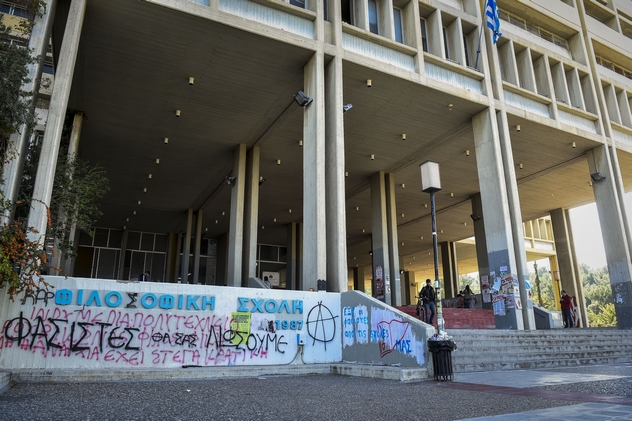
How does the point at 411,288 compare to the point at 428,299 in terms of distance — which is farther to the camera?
the point at 411,288

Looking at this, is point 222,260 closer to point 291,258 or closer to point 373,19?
point 291,258

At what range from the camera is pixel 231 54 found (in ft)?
46.4

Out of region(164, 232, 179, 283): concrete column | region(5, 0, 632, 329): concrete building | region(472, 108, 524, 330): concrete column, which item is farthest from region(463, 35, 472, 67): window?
region(164, 232, 179, 283): concrete column

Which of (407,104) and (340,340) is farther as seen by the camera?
(407,104)

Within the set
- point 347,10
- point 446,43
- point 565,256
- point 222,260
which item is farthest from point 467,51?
point 222,260

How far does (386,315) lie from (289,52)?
883cm

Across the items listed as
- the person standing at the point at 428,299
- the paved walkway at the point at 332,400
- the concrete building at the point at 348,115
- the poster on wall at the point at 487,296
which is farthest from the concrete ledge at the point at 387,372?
the poster on wall at the point at 487,296

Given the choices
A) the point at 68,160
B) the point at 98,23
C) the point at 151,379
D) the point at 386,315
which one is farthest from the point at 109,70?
the point at 386,315

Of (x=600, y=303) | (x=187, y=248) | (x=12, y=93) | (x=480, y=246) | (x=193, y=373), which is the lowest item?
(x=193, y=373)

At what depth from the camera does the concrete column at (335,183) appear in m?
12.7

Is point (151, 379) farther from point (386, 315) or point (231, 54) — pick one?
point (231, 54)

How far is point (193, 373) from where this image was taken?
30.7 ft

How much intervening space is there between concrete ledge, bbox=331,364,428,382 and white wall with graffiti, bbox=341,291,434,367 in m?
0.32

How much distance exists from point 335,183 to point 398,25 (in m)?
8.16
